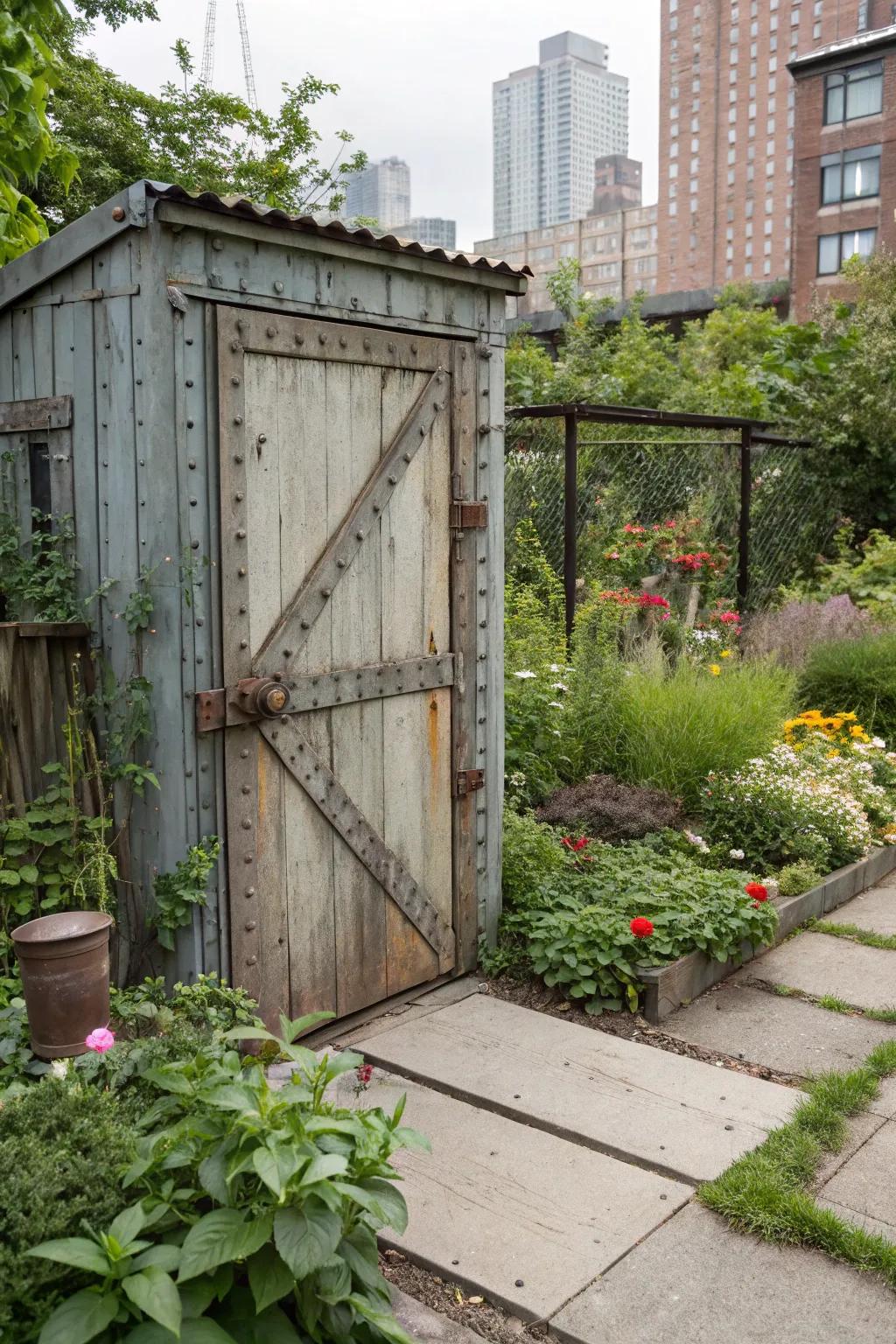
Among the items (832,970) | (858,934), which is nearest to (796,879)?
(858,934)

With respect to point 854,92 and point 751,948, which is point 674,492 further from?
point 854,92

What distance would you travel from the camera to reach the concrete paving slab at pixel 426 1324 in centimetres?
272

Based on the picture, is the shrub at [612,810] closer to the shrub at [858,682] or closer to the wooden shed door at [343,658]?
the wooden shed door at [343,658]

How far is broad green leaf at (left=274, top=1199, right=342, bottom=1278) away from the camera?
216 cm

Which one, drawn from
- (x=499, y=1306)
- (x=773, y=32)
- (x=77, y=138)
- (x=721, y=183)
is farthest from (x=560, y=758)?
(x=773, y=32)

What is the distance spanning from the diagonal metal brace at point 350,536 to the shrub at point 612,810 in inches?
85.1

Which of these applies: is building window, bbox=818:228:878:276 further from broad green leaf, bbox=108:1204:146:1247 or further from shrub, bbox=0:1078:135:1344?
broad green leaf, bbox=108:1204:146:1247

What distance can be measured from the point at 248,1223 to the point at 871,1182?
1945 mm

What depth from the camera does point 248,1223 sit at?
2256 mm

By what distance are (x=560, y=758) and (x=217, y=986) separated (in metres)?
3.11

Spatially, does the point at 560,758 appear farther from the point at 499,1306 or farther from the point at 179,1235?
the point at 179,1235

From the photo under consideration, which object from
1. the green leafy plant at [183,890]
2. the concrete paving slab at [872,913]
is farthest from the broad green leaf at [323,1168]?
the concrete paving slab at [872,913]

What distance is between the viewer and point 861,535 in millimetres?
12789

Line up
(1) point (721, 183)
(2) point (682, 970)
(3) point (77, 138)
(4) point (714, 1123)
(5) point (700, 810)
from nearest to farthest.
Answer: (4) point (714, 1123), (2) point (682, 970), (5) point (700, 810), (3) point (77, 138), (1) point (721, 183)
